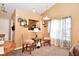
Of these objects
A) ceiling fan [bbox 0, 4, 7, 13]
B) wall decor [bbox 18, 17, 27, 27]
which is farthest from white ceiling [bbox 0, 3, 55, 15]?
wall decor [bbox 18, 17, 27, 27]

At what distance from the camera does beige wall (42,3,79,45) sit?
193cm

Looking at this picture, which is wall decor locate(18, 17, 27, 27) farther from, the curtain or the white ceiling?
the curtain

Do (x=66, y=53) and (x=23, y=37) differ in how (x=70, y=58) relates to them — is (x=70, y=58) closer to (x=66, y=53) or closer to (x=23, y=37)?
(x=66, y=53)

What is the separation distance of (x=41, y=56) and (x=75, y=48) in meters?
0.57

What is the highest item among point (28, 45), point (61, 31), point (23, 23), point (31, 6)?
point (31, 6)

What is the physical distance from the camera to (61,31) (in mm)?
1976

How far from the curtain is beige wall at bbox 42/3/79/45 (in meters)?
0.07

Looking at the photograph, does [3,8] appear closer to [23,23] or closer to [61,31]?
[23,23]

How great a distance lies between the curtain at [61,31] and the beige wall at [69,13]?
0.07m

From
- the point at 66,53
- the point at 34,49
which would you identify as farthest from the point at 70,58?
the point at 34,49

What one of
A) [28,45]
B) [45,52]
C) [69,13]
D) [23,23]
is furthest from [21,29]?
[69,13]

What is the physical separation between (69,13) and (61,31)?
32 centimetres

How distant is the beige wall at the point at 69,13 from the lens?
6.34ft

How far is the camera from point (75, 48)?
1.91 meters
